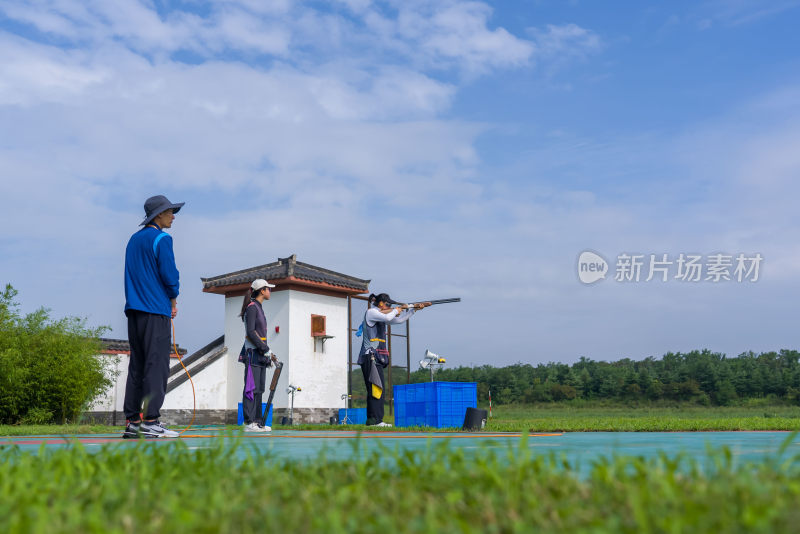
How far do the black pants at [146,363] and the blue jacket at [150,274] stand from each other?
3.8 inches

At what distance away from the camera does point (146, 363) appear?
5781 mm

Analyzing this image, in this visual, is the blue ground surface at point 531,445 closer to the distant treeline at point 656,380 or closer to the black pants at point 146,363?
the black pants at point 146,363

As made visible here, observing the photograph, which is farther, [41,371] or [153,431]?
[41,371]

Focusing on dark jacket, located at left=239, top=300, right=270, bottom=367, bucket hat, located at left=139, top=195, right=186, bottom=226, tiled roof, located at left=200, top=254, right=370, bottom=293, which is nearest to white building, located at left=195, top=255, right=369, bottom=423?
tiled roof, located at left=200, top=254, right=370, bottom=293

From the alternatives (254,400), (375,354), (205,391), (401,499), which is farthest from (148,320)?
(205,391)

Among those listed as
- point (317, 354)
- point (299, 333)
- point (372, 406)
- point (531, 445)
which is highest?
point (299, 333)

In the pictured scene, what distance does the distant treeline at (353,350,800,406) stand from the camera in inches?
1544

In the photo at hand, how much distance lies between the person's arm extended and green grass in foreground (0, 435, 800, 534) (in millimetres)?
6411

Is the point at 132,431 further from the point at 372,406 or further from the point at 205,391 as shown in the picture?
the point at 205,391

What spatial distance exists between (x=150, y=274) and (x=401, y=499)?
14.7 ft

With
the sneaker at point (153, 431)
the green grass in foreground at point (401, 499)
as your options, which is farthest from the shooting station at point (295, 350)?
the green grass in foreground at point (401, 499)

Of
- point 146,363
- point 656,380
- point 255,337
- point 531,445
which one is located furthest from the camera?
point 656,380

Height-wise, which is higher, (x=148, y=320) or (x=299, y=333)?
(x=299, y=333)

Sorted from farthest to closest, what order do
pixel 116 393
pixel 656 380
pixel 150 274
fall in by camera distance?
pixel 656 380
pixel 116 393
pixel 150 274
